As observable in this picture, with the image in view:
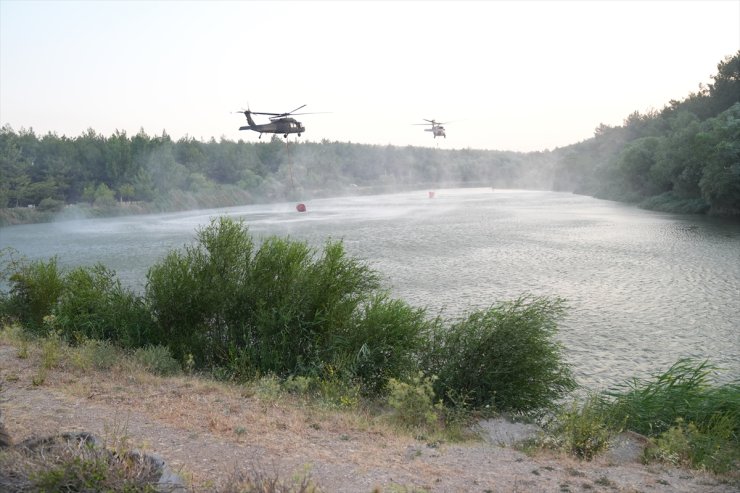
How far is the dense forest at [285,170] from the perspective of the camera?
58312mm

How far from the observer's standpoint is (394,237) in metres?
49.3

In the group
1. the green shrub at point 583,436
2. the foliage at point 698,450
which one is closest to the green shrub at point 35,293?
the green shrub at point 583,436

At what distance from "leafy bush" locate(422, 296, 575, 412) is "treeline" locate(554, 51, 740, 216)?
44663mm

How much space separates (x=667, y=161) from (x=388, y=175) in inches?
4896

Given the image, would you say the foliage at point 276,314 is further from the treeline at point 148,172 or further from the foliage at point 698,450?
the treeline at point 148,172

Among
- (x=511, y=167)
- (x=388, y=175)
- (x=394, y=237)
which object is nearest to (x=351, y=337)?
(x=394, y=237)

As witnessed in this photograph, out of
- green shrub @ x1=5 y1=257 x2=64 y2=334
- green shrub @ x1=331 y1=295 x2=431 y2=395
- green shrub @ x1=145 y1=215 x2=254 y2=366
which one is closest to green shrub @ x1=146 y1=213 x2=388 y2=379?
green shrub @ x1=145 y1=215 x2=254 y2=366

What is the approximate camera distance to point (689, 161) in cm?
5769

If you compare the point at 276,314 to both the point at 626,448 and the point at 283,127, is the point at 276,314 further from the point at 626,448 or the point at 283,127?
the point at 283,127

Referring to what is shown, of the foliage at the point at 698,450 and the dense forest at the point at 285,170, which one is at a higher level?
the dense forest at the point at 285,170

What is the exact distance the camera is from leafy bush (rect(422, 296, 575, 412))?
43.0ft

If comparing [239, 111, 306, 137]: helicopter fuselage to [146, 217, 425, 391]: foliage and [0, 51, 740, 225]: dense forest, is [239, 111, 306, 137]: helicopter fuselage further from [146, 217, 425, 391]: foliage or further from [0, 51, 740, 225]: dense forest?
[146, 217, 425, 391]: foliage

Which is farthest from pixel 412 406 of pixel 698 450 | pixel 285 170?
pixel 285 170

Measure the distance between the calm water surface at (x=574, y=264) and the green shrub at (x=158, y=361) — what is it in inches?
307
